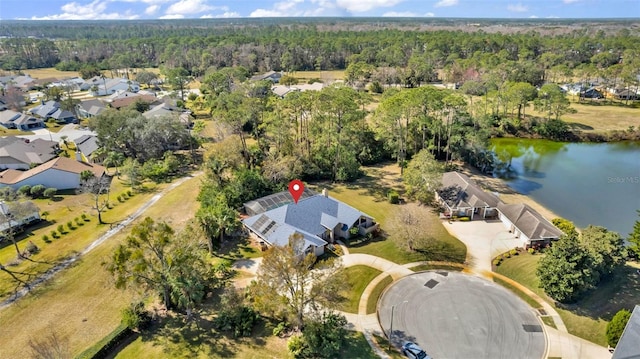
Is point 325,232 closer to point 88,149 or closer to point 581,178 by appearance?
point 581,178

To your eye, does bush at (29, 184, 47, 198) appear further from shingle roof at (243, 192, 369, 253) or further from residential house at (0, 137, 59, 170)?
shingle roof at (243, 192, 369, 253)

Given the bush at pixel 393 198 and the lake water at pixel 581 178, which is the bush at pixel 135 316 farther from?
the lake water at pixel 581 178

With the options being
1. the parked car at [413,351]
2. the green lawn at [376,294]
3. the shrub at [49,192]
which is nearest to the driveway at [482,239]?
the green lawn at [376,294]

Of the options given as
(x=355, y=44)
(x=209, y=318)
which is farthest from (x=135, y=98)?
(x=355, y=44)

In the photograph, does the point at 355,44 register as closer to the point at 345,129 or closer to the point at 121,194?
the point at 345,129

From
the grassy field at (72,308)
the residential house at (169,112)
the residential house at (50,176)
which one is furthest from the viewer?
the residential house at (169,112)
